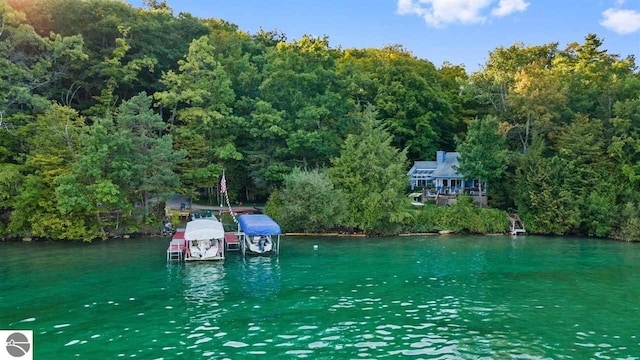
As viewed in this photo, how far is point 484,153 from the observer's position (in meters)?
45.3

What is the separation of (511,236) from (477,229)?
292 centimetres

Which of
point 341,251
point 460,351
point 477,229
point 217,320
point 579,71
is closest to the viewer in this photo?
point 460,351

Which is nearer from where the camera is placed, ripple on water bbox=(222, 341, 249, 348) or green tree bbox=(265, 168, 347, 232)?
ripple on water bbox=(222, 341, 249, 348)

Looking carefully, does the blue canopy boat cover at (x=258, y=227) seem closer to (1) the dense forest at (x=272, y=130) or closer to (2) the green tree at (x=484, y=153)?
(1) the dense forest at (x=272, y=130)

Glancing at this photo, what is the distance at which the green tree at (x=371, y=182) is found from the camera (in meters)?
40.8

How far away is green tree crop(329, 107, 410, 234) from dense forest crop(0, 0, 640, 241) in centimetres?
14

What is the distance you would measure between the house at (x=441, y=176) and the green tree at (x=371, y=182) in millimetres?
7939

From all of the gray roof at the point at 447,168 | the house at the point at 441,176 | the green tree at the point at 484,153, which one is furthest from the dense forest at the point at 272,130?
the gray roof at the point at 447,168

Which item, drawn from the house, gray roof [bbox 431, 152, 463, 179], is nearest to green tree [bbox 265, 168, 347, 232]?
the house

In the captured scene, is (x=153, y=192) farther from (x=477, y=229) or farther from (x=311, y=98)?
(x=477, y=229)

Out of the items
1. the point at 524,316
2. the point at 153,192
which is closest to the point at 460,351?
the point at 524,316

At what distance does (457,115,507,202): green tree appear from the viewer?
44.8 m

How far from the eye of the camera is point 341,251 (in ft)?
111

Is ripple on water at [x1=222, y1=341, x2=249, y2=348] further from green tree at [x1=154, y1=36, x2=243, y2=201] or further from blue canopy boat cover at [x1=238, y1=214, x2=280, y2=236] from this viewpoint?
green tree at [x1=154, y1=36, x2=243, y2=201]
